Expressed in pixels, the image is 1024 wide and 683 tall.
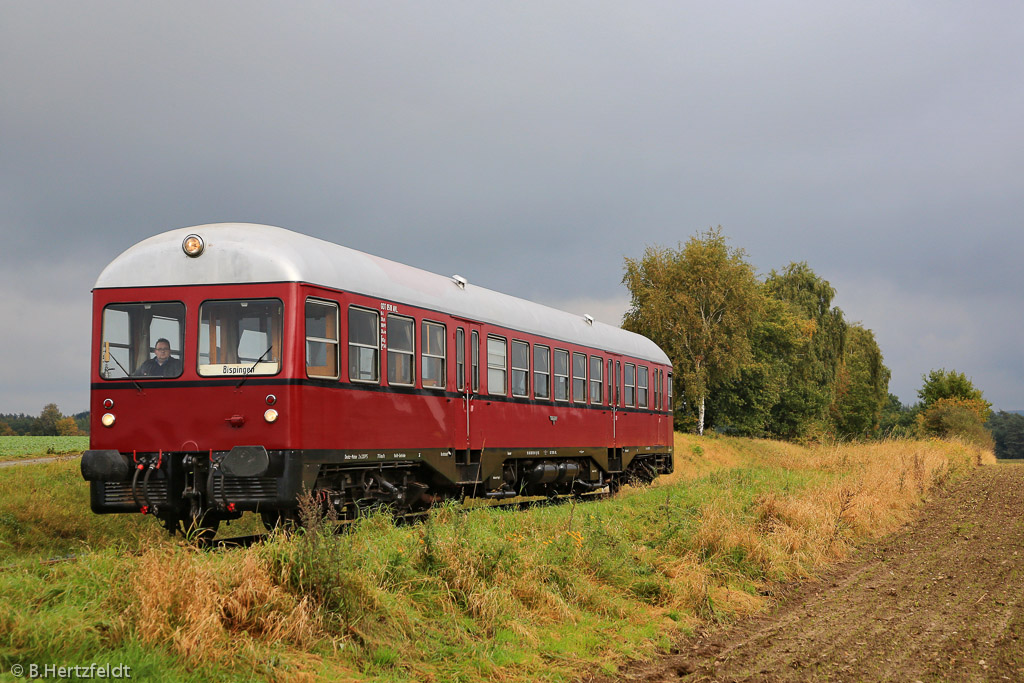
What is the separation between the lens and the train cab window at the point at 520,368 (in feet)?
52.6

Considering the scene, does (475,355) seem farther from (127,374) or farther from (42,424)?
(42,424)

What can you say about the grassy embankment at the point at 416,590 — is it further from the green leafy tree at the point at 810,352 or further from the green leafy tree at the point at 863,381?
the green leafy tree at the point at 863,381

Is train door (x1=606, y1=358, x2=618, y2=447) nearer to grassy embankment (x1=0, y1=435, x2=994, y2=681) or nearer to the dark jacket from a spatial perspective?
grassy embankment (x1=0, y1=435, x2=994, y2=681)

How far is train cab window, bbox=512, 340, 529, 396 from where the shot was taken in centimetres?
1605

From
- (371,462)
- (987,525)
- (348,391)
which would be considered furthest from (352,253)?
(987,525)

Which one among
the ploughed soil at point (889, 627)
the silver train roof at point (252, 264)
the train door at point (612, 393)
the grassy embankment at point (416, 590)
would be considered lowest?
the ploughed soil at point (889, 627)

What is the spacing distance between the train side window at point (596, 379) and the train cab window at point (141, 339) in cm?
1043

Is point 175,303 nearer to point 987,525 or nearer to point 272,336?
point 272,336

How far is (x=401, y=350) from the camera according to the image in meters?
12.3

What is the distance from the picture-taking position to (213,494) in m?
10.2

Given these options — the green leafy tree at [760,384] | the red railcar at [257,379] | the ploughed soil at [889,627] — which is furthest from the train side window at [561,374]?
the green leafy tree at [760,384]

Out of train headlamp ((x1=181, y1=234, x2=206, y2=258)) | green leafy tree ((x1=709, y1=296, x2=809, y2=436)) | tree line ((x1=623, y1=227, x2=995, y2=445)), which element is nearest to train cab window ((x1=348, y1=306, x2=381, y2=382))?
train headlamp ((x1=181, y1=234, x2=206, y2=258))

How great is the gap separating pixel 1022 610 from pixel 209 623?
26.5ft

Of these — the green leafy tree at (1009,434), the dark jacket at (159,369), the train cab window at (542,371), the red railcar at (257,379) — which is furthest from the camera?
the green leafy tree at (1009,434)
